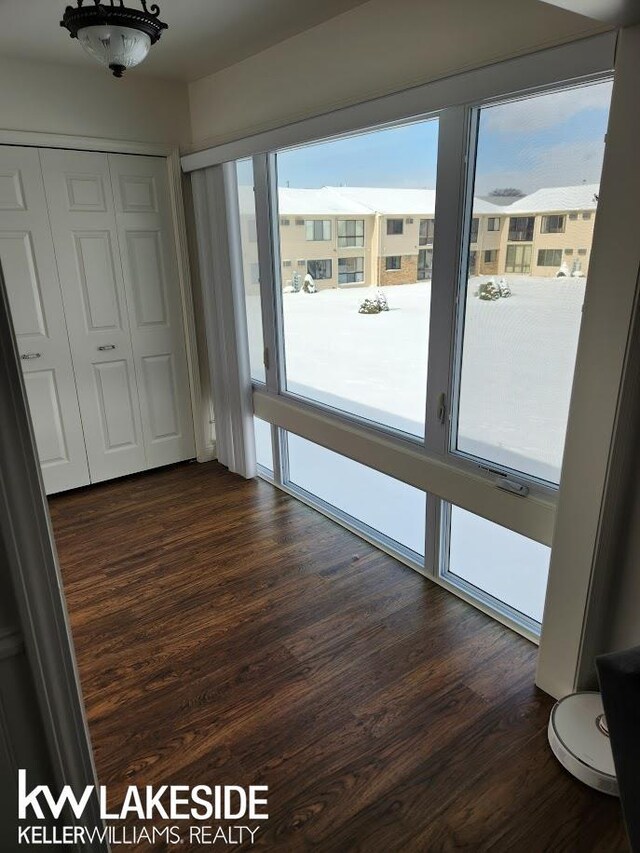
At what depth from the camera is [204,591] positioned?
2.65 meters

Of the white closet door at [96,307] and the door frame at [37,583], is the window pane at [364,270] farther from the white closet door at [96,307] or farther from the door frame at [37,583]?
the door frame at [37,583]

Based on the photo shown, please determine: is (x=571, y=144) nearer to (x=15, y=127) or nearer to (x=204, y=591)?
(x=204, y=591)

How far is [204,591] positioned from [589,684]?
65.6 inches

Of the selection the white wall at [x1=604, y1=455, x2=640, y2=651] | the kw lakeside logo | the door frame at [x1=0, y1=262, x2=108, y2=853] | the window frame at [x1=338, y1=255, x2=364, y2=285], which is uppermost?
the window frame at [x1=338, y1=255, x2=364, y2=285]

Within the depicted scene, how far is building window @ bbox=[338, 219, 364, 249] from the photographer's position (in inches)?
105

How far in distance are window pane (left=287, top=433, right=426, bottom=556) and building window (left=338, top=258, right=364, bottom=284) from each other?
3.29ft

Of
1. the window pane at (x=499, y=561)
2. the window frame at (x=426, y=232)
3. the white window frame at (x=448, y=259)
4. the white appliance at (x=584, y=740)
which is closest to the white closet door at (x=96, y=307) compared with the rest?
the white window frame at (x=448, y=259)

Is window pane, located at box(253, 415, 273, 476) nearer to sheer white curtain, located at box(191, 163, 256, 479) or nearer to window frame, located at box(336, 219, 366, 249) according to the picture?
sheer white curtain, located at box(191, 163, 256, 479)

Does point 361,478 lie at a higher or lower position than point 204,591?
higher

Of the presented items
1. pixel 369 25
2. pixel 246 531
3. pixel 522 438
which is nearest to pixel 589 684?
pixel 522 438

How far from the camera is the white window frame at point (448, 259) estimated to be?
5.42 ft

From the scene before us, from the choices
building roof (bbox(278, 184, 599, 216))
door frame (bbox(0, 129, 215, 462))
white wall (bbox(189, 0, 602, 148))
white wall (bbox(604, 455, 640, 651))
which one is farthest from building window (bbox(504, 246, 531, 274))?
door frame (bbox(0, 129, 215, 462))

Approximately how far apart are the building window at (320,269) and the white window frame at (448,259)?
30 centimetres

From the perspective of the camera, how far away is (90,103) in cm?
324
